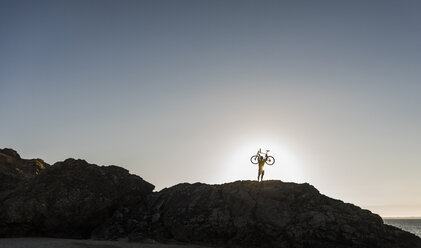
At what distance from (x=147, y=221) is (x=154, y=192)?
4.60 metres

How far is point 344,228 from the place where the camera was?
2362 cm

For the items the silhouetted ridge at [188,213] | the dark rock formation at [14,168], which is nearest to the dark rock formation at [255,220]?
the silhouetted ridge at [188,213]

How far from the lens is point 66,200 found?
27.5 metres

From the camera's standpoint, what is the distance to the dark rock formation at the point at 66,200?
86.3 feet

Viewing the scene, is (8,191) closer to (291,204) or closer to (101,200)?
(101,200)

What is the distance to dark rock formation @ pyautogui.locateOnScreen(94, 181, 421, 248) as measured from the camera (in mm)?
23469

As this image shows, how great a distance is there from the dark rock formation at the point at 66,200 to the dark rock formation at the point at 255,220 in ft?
4.89

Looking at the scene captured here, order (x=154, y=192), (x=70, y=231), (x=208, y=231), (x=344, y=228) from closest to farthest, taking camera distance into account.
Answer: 1. (x=344, y=228)
2. (x=208, y=231)
3. (x=70, y=231)
4. (x=154, y=192)

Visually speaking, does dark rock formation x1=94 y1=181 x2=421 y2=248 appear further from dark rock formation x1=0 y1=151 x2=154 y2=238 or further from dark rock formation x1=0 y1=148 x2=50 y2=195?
dark rock formation x1=0 y1=148 x2=50 y2=195

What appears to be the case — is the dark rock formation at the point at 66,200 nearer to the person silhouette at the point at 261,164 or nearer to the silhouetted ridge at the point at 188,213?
the silhouetted ridge at the point at 188,213

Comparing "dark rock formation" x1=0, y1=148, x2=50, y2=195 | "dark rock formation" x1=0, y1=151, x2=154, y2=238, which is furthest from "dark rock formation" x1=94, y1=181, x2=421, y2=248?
"dark rock formation" x1=0, y1=148, x2=50, y2=195

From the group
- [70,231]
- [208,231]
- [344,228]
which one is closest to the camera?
[344,228]

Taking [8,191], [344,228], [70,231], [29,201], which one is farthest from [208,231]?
[8,191]

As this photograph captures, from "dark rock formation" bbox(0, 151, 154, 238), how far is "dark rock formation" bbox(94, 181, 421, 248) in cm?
149
